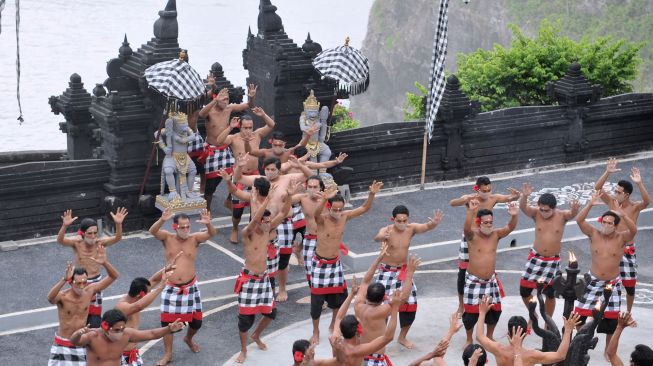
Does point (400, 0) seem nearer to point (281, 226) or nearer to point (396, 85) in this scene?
point (396, 85)

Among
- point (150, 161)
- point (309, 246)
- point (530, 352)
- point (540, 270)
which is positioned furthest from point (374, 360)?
point (150, 161)

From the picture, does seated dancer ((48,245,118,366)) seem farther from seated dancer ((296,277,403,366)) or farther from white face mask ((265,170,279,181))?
white face mask ((265,170,279,181))

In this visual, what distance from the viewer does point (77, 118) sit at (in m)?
26.0

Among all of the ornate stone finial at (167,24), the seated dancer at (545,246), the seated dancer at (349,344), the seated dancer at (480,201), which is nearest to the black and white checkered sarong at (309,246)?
the seated dancer at (480,201)

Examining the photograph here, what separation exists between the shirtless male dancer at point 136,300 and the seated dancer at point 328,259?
2.93 metres

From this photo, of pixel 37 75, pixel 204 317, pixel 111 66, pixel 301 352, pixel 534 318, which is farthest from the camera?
pixel 37 75

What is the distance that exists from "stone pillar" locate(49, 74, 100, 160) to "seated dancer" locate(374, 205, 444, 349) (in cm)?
1006

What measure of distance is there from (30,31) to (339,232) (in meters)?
47.2

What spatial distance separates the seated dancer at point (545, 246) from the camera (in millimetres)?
18109

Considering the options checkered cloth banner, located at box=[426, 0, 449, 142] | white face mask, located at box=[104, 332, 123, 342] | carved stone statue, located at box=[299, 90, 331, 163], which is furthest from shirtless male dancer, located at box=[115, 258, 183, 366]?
checkered cloth banner, located at box=[426, 0, 449, 142]

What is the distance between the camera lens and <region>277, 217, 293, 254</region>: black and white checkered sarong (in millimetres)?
19828

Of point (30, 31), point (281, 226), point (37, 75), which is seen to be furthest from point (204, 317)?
point (30, 31)

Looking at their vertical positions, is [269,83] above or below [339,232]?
above

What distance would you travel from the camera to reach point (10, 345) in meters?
17.8
